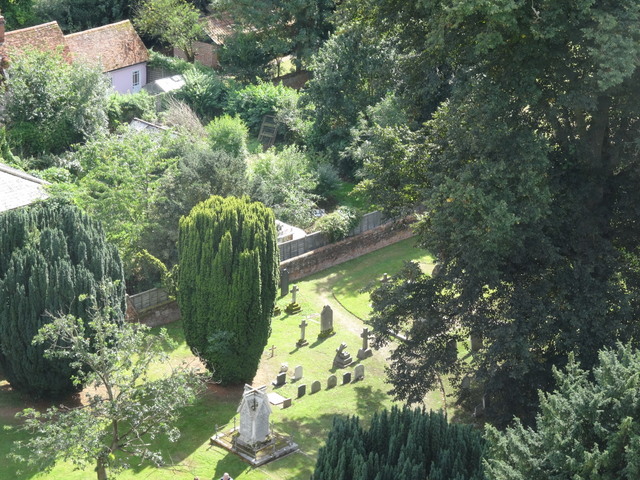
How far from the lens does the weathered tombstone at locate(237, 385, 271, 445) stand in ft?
94.5

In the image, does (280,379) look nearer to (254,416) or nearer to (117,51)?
(254,416)

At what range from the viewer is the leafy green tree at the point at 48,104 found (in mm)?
47375

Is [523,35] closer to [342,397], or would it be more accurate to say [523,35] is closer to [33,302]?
[342,397]

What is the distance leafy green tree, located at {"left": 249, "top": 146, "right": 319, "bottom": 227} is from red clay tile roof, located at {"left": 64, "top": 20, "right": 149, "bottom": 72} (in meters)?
14.9

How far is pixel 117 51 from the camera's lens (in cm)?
5816

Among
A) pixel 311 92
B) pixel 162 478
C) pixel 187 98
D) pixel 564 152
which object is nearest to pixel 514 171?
pixel 564 152

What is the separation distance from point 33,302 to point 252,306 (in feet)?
21.5

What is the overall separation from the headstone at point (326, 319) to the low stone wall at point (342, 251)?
421cm

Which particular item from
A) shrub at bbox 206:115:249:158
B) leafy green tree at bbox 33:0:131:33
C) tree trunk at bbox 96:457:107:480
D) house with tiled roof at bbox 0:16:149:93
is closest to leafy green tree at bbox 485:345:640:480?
tree trunk at bbox 96:457:107:480

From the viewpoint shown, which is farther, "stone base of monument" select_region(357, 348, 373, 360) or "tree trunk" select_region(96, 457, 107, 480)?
"stone base of monument" select_region(357, 348, 373, 360)

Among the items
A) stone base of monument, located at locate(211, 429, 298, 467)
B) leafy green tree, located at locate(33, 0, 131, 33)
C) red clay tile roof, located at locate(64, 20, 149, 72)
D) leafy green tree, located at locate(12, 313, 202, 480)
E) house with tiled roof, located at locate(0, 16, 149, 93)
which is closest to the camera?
leafy green tree, located at locate(12, 313, 202, 480)

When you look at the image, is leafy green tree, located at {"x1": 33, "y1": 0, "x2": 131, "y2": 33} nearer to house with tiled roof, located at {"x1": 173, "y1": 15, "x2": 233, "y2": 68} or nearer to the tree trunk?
house with tiled roof, located at {"x1": 173, "y1": 15, "x2": 233, "y2": 68}

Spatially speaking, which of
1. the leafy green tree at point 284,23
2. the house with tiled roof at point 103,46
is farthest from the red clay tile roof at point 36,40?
the leafy green tree at point 284,23

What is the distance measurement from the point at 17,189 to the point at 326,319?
38.4 ft
